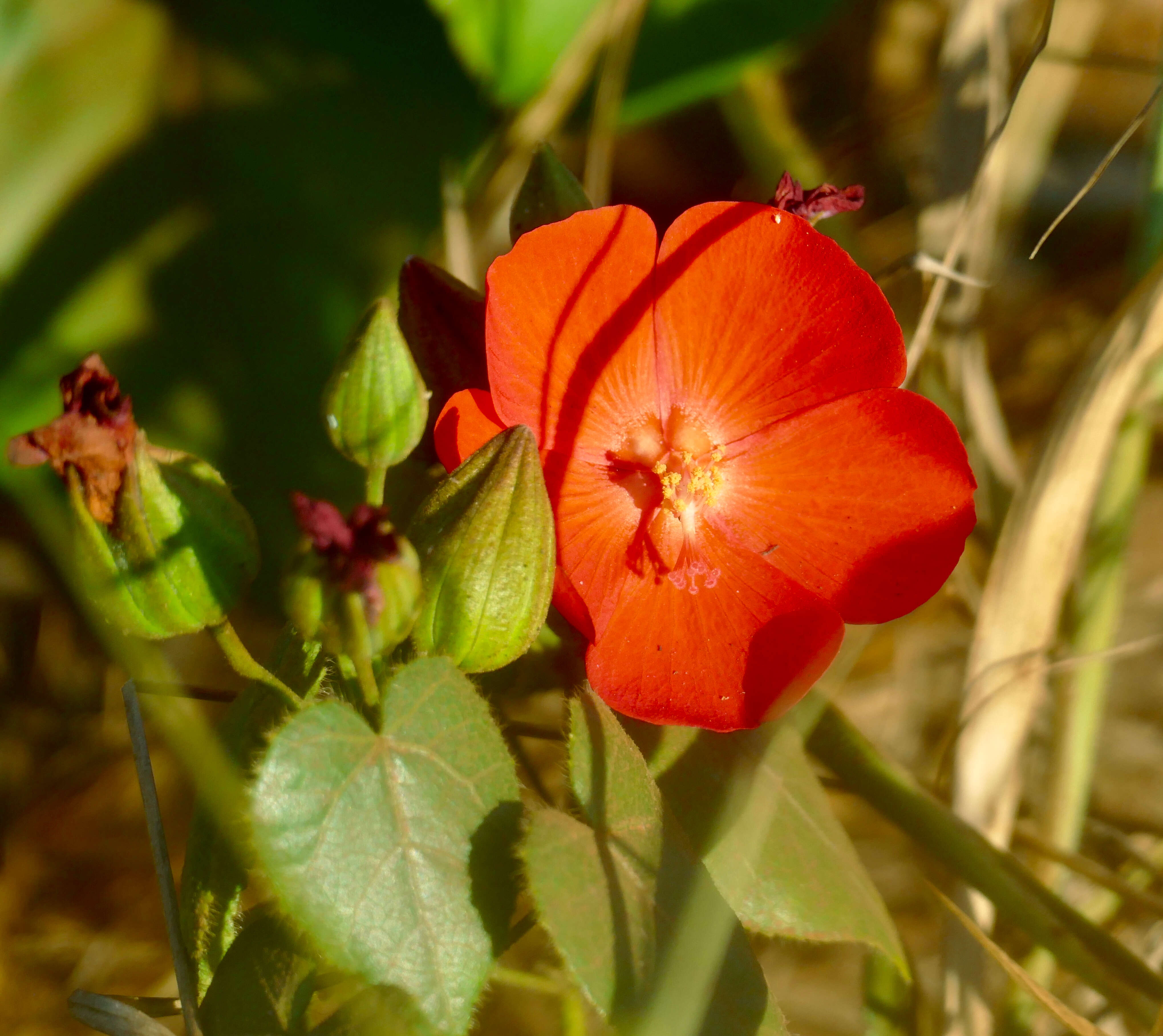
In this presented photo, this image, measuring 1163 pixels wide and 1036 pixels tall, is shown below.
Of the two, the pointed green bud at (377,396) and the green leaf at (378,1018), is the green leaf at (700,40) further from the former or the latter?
the green leaf at (378,1018)

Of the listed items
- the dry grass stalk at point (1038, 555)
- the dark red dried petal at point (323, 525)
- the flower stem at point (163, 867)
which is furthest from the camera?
the dry grass stalk at point (1038, 555)

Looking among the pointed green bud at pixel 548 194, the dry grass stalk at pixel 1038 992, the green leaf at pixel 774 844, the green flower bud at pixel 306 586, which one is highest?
the pointed green bud at pixel 548 194

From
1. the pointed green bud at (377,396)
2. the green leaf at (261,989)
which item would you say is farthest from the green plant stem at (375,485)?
the green leaf at (261,989)

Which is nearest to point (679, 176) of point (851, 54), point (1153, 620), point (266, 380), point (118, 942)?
point (851, 54)

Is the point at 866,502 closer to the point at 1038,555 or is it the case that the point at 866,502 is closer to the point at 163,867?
the point at 1038,555

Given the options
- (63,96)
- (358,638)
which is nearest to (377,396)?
(358,638)

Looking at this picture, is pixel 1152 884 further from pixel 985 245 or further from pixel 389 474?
pixel 389 474

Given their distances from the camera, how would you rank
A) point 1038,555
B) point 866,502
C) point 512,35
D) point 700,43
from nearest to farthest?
point 866,502 → point 1038,555 → point 512,35 → point 700,43
